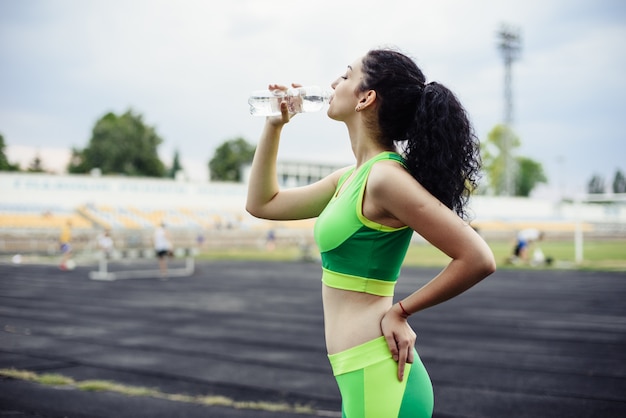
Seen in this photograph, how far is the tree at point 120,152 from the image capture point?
219 feet

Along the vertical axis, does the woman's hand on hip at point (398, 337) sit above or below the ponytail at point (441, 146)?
below

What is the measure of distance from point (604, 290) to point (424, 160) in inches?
583

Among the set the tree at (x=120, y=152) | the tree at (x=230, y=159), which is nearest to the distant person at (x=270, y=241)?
the tree at (x=120, y=152)

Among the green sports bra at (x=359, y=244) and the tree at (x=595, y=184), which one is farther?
the tree at (x=595, y=184)

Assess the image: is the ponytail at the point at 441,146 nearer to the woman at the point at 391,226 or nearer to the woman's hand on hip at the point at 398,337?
the woman at the point at 391,226

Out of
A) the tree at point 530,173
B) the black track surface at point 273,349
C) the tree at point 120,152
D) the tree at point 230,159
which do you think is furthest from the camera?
the tree at point 530,173

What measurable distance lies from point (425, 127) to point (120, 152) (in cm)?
6860

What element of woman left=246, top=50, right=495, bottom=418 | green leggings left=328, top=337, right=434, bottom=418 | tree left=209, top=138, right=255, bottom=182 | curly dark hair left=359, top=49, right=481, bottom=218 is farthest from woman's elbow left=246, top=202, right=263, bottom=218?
tree left=209, top=138, right=255, bottom=182

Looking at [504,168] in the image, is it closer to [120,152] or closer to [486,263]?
[120,152]

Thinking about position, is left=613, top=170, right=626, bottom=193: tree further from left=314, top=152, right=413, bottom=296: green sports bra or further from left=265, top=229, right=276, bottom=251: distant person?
left=314, top=152, right=413, bottom=296: green sports bra

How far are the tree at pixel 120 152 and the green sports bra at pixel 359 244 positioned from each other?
6776 cm

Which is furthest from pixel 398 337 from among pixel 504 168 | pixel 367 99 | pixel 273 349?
pixel 504 168

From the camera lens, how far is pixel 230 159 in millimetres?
84625

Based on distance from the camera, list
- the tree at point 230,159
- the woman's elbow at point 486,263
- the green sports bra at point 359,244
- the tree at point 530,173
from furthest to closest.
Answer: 1. the tree at point 530,173
2. the tree at point 230,159
3. the green sports bra at point 359,244
4. the woman's elbow at point 486,263
